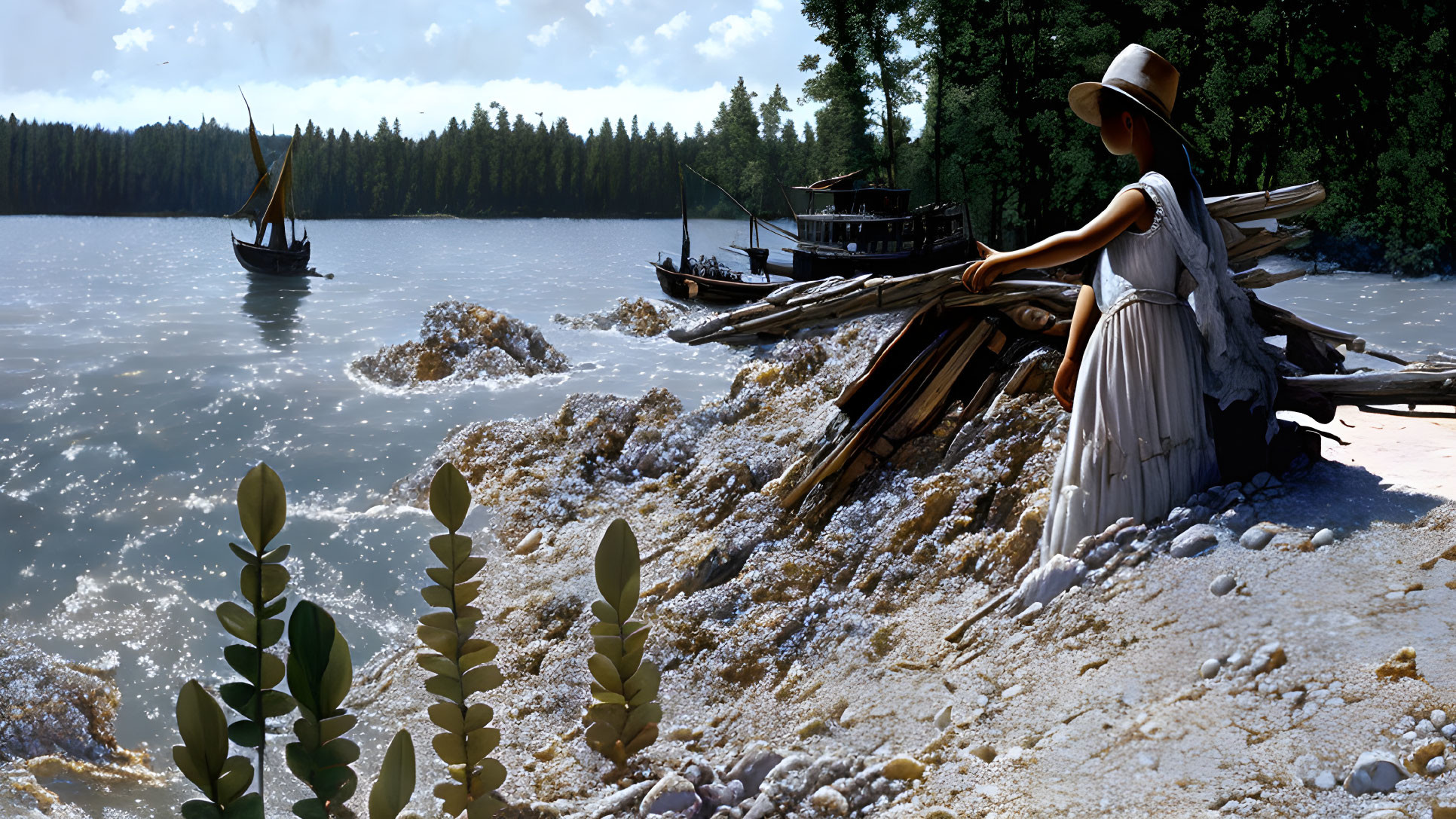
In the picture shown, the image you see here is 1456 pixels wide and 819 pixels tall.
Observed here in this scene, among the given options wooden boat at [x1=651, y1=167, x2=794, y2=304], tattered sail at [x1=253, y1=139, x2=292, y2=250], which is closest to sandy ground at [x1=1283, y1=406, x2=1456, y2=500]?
wooden boat at [x1=651, y1=167, x2=794, y2=304]

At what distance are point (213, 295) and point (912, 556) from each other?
2371 cm

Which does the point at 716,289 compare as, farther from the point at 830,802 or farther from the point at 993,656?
the point at 830,802

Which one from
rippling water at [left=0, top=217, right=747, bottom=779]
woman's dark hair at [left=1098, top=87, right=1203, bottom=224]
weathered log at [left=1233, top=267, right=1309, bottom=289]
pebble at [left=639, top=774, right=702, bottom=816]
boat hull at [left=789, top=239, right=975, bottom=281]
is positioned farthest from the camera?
boat hull at [left=789, top=239, right=975, bottom=281]

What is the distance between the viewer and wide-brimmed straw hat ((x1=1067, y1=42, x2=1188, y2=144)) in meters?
3.29

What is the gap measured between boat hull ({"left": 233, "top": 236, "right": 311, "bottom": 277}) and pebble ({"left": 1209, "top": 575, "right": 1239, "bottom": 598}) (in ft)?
90.5

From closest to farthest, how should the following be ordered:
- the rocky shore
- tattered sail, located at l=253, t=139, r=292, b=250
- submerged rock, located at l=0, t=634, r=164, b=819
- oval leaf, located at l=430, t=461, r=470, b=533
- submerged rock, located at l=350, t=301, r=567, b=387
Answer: oval leaf, located at l=430, t=461, r=470, b=533 < the rocky shore < submerged rock, located at l=0, t=634, r=164, b=819 < submerged rock, located at l=350, t=301, r=567, b=387 < tattered sail, located at l=253, t=139, r=292, b=250

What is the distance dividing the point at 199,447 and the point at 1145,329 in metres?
8.79

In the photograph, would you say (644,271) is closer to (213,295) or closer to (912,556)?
(213,295)

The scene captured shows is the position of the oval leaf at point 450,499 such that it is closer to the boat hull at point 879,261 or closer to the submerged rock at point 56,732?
the submerged rock at point 56,732

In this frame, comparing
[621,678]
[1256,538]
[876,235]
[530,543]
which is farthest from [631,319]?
[621,678]

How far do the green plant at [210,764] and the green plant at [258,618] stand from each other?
18mm

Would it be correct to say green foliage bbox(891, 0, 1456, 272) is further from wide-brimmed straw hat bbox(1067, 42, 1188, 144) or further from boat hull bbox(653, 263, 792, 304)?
wide-brimmed straw hat bbox(1067, 42, 1188, 144)

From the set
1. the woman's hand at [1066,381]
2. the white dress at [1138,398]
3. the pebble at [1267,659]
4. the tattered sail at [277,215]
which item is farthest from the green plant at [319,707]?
the tattered sail at [277,215]

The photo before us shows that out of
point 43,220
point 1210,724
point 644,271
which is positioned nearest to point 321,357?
point 1210,724
